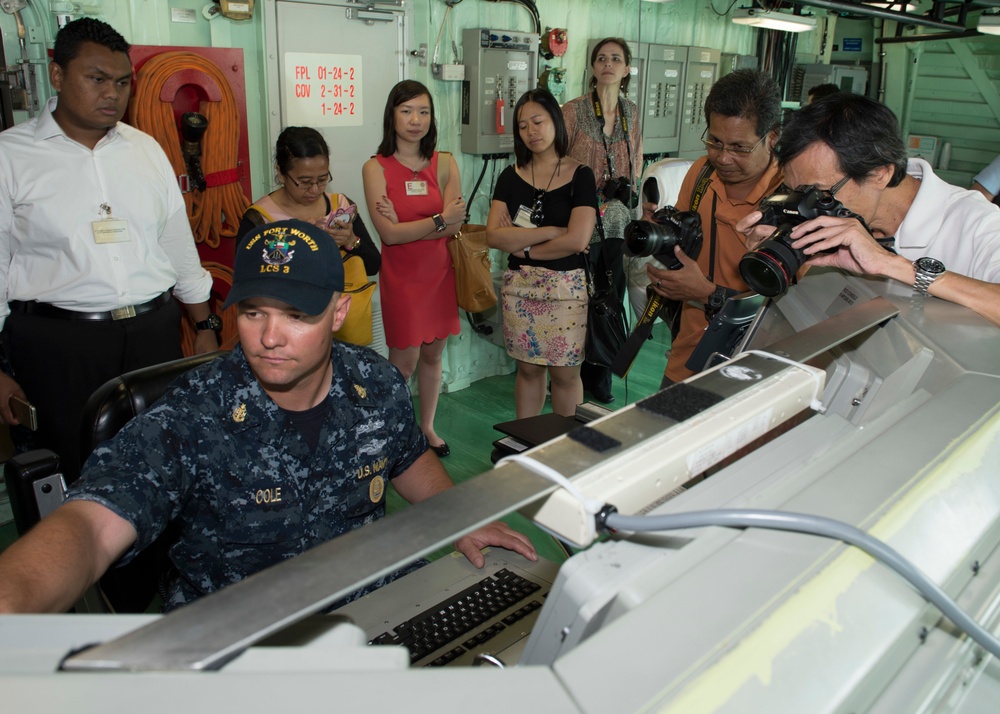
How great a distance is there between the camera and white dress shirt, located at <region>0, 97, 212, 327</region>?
2.64 metres

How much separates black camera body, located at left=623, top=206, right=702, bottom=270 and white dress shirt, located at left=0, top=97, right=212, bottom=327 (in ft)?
5.85

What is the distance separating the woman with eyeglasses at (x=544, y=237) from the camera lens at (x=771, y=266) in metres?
2.00

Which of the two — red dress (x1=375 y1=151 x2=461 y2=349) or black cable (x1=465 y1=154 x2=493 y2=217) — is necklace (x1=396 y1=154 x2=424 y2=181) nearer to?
red dress (x1=375 y1=151 x2=461 y2=349)

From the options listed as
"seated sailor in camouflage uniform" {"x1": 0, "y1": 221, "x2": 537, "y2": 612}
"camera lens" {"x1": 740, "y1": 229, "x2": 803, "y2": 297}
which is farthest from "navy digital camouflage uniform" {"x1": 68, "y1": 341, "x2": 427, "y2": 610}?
"camera lens" {"x1": 740, "y1": 229, "x2": 803, "y2": 297}

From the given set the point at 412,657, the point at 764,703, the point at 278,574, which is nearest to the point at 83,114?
the point at 412,657

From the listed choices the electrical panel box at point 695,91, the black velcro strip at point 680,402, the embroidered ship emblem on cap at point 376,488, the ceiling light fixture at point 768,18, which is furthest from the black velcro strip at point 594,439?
the ceiling light fixture at point 768,18

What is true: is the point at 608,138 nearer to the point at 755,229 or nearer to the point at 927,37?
the point at 755,229

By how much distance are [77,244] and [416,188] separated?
5.12ft

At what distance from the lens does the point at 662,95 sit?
18.9ft

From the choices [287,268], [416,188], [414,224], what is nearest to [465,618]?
[287,268]

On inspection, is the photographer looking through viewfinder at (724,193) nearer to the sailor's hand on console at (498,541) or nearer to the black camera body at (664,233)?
the black camera body at (664,233)

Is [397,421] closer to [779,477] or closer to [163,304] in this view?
[779,477]

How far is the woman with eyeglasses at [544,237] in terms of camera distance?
137 inches

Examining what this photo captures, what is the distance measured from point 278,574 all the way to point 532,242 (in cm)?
300
